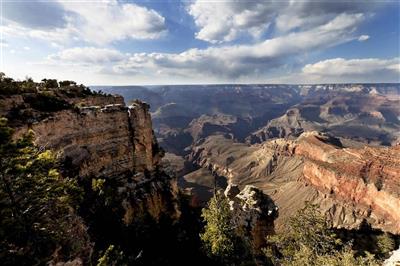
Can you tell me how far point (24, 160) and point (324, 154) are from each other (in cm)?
15226

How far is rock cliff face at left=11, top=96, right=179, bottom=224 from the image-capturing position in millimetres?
37581

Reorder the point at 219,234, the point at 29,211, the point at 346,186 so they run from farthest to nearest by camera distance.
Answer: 1. the point at 346,186
2. the point at 219,234
3. the point at 29,211

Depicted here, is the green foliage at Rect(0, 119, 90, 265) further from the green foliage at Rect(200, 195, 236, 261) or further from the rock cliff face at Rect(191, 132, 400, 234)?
the rock cliff face at Rect(191, 132, 400, 234)

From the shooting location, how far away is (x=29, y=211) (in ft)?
63.5

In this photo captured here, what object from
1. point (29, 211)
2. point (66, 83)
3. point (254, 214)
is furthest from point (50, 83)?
point (254, 214)

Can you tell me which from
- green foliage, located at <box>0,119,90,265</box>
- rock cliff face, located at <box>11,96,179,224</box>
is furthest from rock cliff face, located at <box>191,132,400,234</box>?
green foliage, located at <box>0,119,90,265</box>

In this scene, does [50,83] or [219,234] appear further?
[50,83]

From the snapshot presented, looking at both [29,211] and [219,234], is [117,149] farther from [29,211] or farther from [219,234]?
[29,211]

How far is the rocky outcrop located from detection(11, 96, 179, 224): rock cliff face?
33.0 ft

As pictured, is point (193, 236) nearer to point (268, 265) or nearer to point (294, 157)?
point (268, 265)

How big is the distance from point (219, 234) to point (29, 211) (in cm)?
2057

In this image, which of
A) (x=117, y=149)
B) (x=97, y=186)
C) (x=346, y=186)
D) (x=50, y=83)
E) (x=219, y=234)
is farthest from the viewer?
(x=346, y=186)

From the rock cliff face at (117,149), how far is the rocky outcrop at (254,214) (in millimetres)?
10046

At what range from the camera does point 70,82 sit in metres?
52.0
